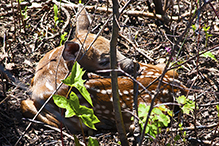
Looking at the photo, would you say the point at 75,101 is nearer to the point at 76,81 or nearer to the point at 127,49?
the point at 76,81

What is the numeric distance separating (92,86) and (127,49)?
4.59 ft

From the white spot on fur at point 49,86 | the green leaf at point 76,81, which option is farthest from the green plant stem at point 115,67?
the white spot on fur at point 49,86

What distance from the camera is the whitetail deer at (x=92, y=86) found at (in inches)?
130

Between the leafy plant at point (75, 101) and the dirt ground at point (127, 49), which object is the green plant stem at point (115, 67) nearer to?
the leafy plant at point (75, 101)

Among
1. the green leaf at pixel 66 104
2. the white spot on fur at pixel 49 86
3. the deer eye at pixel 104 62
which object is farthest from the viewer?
the deer eye at pixel 104 62

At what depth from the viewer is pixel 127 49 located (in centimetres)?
448

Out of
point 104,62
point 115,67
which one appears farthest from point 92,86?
point 115,67

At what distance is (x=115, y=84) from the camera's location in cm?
222

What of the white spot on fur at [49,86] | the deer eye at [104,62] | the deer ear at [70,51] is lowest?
the white spot on fur at [49,86]

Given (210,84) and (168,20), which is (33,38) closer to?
(168,20)

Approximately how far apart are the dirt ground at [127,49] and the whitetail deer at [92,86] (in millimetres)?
172

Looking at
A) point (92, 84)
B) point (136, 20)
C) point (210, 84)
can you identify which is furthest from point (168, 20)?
point (92, 84)

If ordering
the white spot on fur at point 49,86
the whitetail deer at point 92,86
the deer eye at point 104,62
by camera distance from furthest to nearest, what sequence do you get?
the deer eye at point 104,62 → the white spot on fur at point 49,86 → the whitetail deer at point 92,86

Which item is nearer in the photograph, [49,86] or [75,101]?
[75,101]
